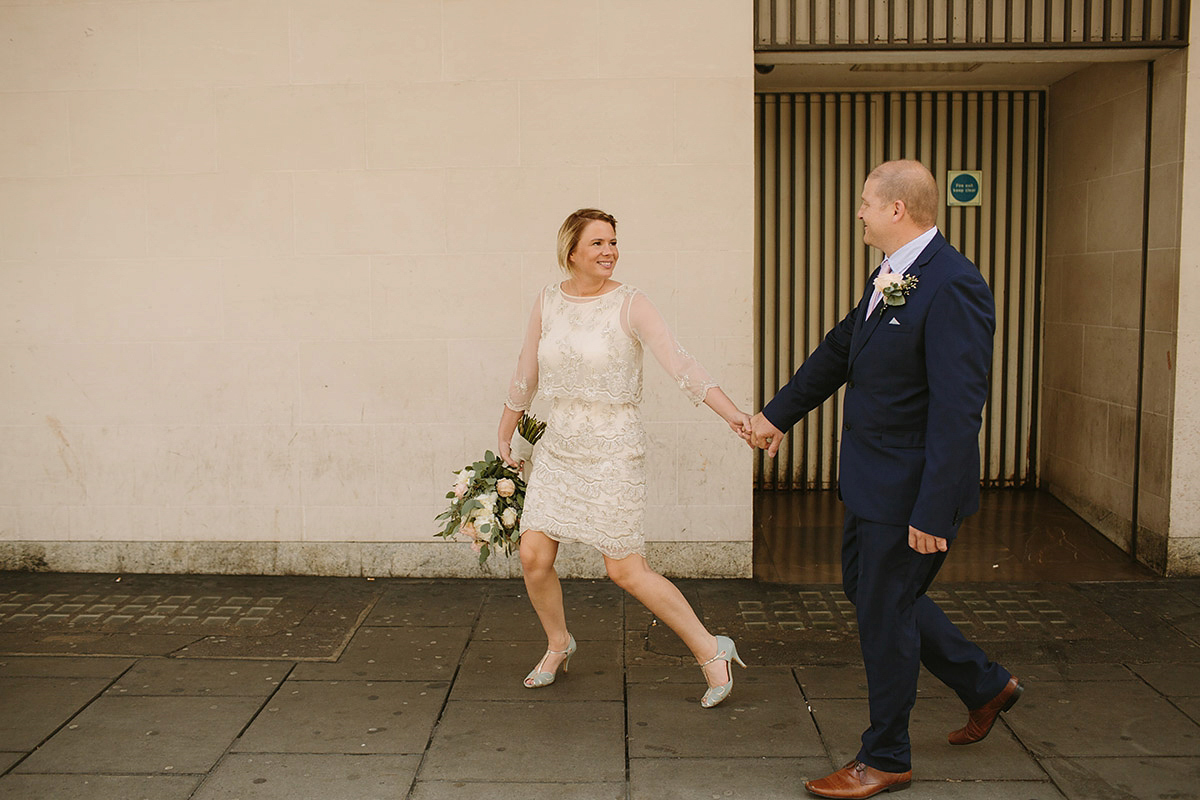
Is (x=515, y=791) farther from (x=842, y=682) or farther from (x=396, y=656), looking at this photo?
(x=842, y=682)

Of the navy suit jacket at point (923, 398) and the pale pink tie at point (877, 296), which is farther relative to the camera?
the pale pink tie at point (877, 296)

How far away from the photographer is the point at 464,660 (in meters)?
5.22

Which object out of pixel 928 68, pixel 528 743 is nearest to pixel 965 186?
pixel 928 68

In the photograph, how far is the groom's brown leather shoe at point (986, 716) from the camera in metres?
4.14

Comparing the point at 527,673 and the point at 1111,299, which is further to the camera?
the point at 1111,299

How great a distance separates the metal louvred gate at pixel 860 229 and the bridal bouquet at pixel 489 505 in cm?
374

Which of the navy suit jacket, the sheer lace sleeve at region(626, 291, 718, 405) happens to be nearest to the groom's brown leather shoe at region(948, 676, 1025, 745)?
the navy suit jacket

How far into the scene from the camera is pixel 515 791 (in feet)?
13.0

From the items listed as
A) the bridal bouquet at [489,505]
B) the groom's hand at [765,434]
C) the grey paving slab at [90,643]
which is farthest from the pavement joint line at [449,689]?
the groom's hand at [765,434]

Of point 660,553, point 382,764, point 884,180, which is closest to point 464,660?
point 382,764

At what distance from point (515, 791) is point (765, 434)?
1595 millimetres

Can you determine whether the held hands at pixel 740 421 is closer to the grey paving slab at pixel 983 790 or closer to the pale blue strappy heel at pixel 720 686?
the pale blue strappy heel at pixel 720 686

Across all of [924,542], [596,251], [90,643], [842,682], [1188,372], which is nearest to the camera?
[924,542]

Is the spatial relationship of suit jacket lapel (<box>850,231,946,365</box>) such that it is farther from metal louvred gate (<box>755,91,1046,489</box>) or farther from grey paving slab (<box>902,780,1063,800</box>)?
metal louvred gate (<box>755,91,1046,489</box>)
